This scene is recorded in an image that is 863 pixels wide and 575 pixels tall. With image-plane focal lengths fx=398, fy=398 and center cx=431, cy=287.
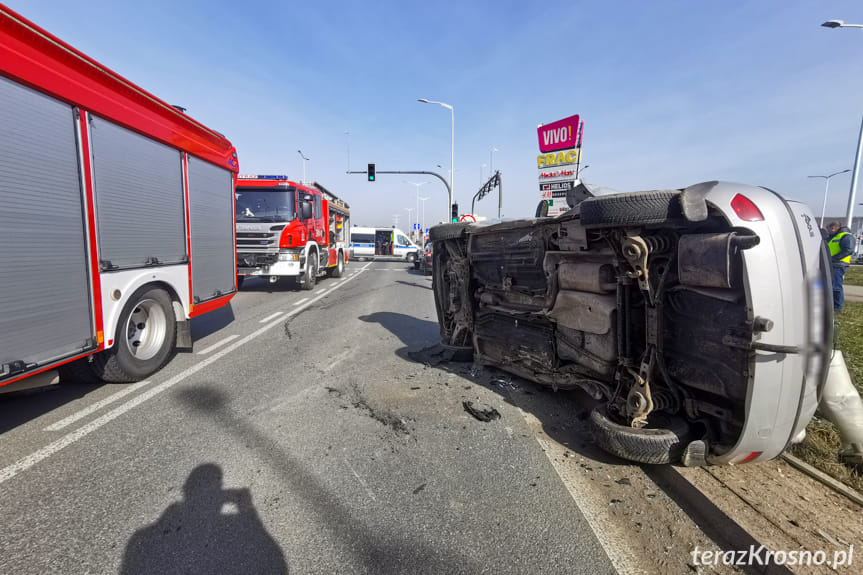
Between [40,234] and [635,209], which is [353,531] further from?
[40,234]

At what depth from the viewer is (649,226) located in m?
2.34

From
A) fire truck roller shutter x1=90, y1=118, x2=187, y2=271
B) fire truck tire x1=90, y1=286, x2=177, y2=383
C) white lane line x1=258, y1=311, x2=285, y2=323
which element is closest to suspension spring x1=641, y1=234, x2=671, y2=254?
fire truck roller shutter x1=90, y1=118, x2=187, y2=271

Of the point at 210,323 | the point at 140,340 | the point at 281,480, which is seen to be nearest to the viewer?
the point at 281,480

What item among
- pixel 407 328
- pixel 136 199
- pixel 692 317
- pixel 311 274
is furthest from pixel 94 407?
pixel 311 274

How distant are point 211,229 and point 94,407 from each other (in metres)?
2.84

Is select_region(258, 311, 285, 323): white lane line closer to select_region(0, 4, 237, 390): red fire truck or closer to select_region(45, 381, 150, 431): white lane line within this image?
select_region(0, 4, 237, 390): red fire truck

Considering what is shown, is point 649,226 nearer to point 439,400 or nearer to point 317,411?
point 439,400

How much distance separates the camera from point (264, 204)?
34.3 ft

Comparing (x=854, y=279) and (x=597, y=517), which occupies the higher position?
(x=854, y=279)

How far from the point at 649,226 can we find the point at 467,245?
2208 mm

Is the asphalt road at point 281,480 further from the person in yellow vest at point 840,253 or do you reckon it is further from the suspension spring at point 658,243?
the person in yellow vest at point 840,253

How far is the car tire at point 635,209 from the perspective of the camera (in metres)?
2.21

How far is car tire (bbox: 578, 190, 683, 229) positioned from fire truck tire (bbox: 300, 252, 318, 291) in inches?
414

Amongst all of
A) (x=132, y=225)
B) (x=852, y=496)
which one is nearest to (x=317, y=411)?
(x=132, y=225)
